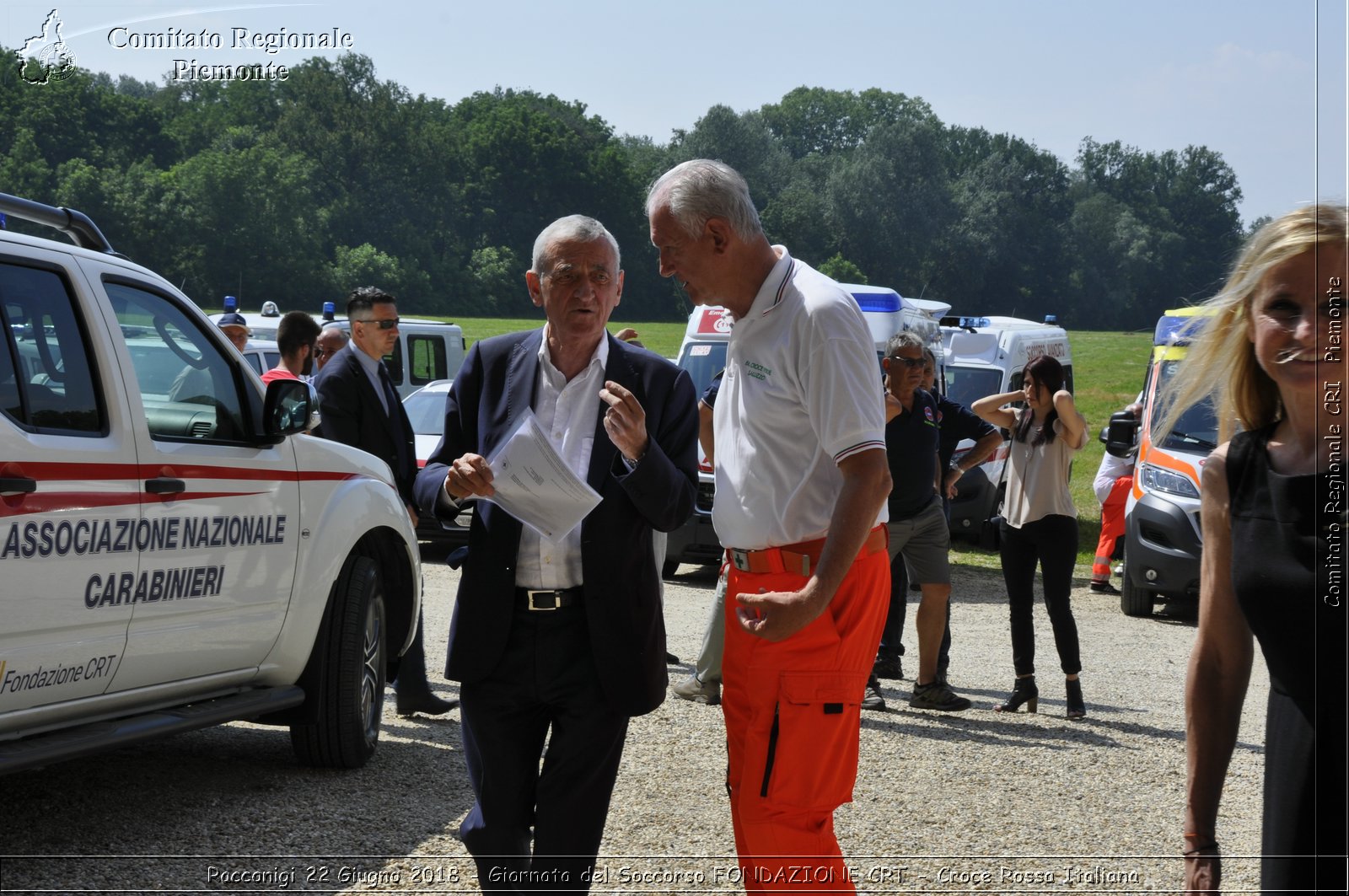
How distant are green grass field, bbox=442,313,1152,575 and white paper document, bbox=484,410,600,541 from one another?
12984mm

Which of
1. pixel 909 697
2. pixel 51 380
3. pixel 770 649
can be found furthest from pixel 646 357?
pixel 909 697

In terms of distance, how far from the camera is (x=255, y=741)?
22.2ft

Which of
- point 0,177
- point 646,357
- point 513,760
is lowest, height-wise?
point 513,760

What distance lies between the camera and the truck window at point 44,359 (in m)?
4.34

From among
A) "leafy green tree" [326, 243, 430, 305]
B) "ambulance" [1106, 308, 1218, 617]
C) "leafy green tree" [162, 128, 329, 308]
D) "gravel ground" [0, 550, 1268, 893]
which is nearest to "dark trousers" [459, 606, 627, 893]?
"gravel ground" [0, 550, 1268, 893]

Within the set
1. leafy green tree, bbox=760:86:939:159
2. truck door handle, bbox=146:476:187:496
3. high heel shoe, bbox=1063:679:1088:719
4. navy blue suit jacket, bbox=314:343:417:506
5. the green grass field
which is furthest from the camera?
leafy green tree, bbox=760:86:939:159

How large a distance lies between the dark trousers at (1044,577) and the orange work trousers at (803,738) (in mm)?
4945

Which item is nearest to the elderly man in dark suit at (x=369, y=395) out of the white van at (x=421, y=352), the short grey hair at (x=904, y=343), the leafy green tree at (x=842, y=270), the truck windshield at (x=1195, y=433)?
the short grey hair at (x=904, y=343)

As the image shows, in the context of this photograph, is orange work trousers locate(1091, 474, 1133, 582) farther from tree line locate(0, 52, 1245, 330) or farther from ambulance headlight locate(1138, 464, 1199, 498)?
tree line locate(0, 52, 1245, 330)

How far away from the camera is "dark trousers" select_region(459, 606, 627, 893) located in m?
3.46

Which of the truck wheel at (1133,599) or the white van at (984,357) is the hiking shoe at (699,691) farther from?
the white van at (984,357)

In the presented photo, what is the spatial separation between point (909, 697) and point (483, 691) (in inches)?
213

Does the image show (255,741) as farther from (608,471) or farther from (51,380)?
(608,471)

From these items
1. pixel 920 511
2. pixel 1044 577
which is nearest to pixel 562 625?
pixel 920 511
